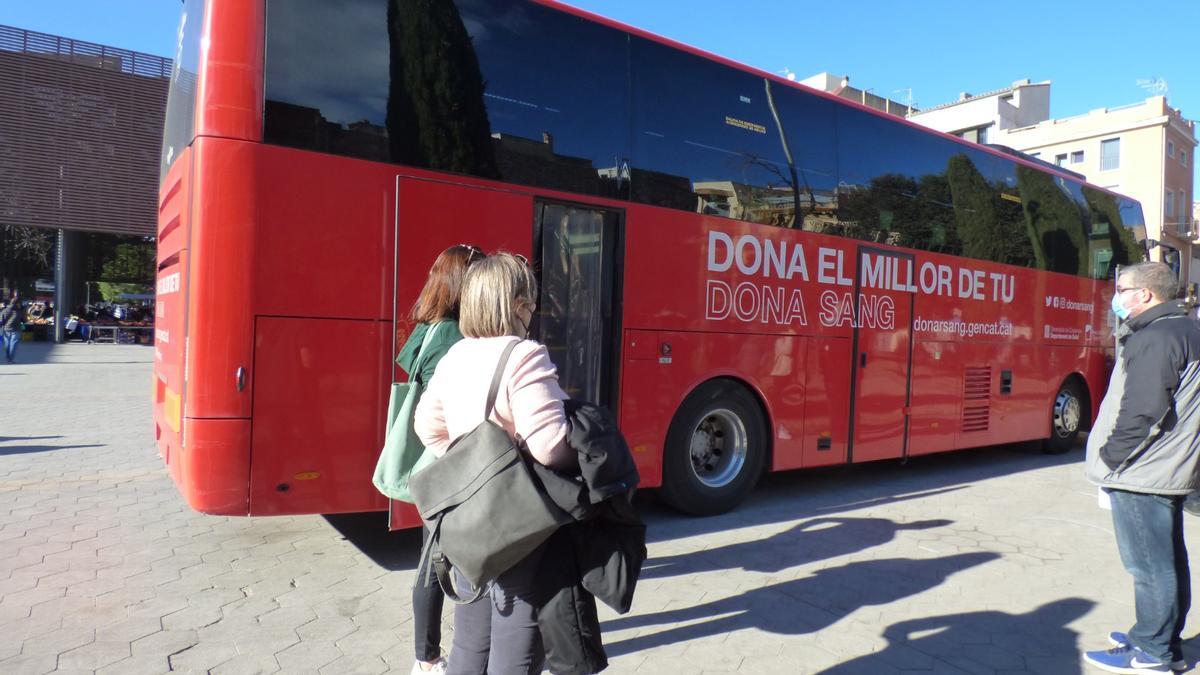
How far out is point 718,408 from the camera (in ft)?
20.1

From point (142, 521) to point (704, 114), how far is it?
211 inches

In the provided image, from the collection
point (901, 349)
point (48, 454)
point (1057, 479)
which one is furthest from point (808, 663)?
point (48, 454)

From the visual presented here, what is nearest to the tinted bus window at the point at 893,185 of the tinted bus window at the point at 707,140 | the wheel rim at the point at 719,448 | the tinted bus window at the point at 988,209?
the tinted bus window at the point at 988,209

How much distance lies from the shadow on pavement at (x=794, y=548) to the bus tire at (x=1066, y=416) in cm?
470

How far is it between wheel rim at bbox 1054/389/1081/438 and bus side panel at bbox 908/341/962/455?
2.64 m

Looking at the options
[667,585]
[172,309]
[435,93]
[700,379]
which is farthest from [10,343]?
[667,585]

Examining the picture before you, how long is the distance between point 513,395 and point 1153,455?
3.06 meters

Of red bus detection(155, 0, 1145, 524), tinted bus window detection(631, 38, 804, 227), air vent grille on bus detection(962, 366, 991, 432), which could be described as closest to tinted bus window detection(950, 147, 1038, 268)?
red bus detection(155, 0, 1145, 524)

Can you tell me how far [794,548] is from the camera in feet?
17.8

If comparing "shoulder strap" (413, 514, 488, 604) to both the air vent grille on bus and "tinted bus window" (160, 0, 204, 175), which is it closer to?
"tinted bus window" (160, 0, 204, 175)

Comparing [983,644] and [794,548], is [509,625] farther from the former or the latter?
[794,548]

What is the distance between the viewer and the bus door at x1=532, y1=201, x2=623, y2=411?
5.23m

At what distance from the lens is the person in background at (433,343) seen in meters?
3.06

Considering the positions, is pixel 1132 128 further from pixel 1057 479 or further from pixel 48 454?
pixel 48 454
